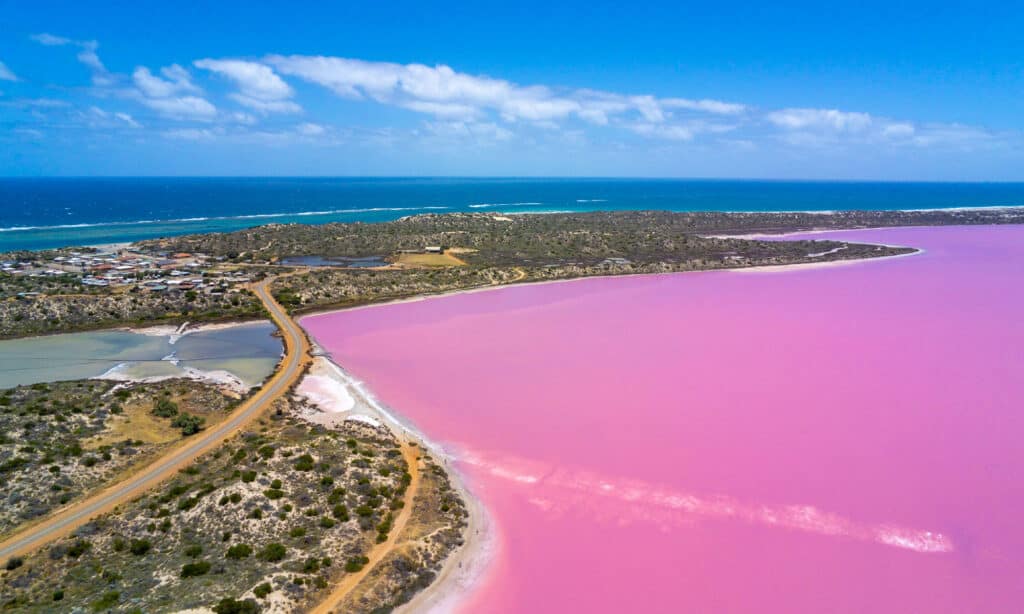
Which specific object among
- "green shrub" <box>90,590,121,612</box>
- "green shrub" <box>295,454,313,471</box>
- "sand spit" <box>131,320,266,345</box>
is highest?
"sand spit" <box>131,320,266,345</box>

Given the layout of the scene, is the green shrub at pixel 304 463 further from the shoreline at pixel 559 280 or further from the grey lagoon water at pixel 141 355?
the shoreline at pixel 559 280

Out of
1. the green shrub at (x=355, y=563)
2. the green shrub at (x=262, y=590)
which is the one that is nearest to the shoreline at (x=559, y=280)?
the green shrub at (x=355, y=563)

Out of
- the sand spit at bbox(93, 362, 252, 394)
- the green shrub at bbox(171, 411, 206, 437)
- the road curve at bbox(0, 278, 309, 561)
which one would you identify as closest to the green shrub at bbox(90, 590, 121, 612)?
the road curve at bbox(0, 278, 309, 561)

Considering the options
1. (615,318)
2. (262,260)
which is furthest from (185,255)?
(615,318)

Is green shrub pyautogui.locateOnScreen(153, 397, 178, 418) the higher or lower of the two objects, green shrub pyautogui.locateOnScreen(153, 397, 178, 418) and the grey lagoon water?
the lower

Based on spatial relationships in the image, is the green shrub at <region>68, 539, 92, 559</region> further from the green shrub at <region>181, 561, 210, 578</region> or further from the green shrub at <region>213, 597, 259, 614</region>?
the green shrub at <region>213, 597, 259, 614</region>

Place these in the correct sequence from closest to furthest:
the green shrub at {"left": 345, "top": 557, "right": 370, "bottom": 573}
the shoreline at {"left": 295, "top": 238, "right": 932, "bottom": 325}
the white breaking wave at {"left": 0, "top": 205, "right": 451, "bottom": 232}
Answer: the green shrub at {"left": 345, "top": 557, "right": 370, "bottom": 573} → the shoreline at {"left": 295, "top": 238, "right": 932, "bottom": 325} → the white breaking wave at {"left": 0, "top": 205, "right": 451, "bottom": 232}

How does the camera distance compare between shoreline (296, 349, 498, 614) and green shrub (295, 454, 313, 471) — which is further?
green shrub (295, 454, 313, 471)

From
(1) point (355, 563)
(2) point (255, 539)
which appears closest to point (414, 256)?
(2) point (255, 539)

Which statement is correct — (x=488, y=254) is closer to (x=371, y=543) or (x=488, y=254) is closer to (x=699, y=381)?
(x=699, y=381)
